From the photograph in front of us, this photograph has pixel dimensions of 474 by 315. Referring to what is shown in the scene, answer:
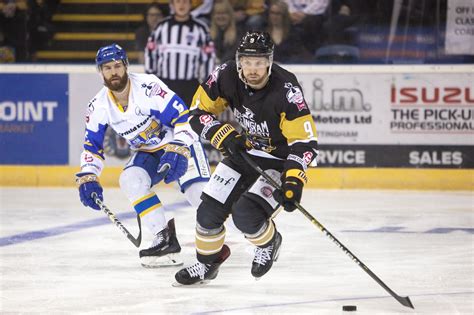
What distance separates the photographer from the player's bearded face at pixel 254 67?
4309 millimetres

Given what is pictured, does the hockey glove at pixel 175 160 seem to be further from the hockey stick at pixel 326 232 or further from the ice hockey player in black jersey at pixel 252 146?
the hockey stick at pixel 326 232

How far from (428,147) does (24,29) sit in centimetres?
333

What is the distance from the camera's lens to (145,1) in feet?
28.4

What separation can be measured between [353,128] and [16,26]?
281 centimetres

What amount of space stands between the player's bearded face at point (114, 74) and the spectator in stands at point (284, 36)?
3372mm

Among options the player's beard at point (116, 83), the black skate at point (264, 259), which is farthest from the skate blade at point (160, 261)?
the player's beard at point (116, 83)

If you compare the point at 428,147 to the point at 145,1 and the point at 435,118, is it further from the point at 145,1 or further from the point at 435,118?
the point at 145,1

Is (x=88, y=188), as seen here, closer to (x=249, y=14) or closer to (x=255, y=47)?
(x=255, y=47)

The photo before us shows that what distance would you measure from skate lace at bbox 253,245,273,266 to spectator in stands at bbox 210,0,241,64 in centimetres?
404

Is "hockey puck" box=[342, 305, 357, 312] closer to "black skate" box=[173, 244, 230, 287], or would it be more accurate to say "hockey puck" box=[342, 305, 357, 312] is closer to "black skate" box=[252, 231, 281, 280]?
"black skate" box=[252, 231, 281, 280]

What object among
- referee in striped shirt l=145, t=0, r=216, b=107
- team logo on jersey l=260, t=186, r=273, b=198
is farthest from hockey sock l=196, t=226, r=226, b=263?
referee in striped shirt l=145, t=0, r=216, b=107

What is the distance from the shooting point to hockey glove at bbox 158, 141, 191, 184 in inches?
197

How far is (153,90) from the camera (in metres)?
5.26

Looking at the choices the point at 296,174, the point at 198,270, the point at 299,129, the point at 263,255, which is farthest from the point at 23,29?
the point at 296,174
